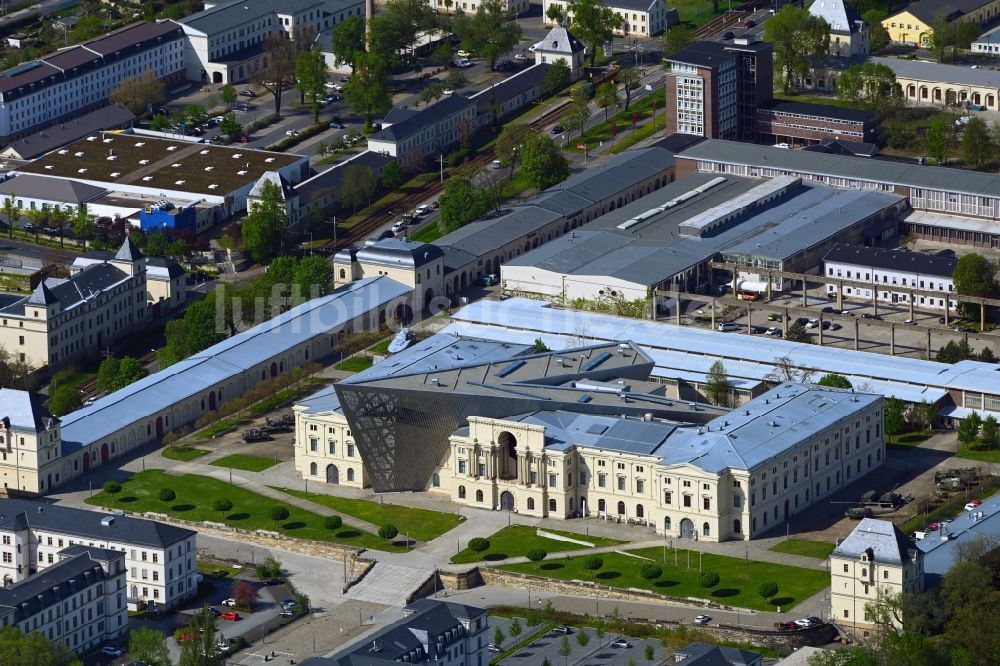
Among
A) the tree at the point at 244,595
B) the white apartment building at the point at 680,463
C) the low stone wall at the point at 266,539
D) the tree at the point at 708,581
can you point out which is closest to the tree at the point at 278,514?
the low stone wall at the point at 266,539

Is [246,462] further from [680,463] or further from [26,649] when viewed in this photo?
[26,649]

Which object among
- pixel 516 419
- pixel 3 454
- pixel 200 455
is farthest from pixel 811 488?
pixel 3 454

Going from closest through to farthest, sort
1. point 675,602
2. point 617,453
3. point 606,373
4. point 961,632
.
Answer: point 961,632 → point 675,602 → point 617,453 → point 606,373

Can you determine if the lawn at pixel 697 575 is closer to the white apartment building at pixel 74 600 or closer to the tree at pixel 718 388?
the tree at pixel 718 388

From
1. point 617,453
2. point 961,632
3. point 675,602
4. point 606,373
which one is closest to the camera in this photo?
point 961,632

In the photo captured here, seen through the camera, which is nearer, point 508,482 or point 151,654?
point 151,654

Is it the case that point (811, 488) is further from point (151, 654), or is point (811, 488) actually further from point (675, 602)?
point (151, 654)

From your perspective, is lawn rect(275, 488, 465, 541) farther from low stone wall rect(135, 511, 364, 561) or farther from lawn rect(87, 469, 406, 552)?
low stone wall rect(135, 511, 364, 561)

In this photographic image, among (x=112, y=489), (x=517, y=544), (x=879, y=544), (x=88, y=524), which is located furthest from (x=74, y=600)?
(x=879, y=544)
